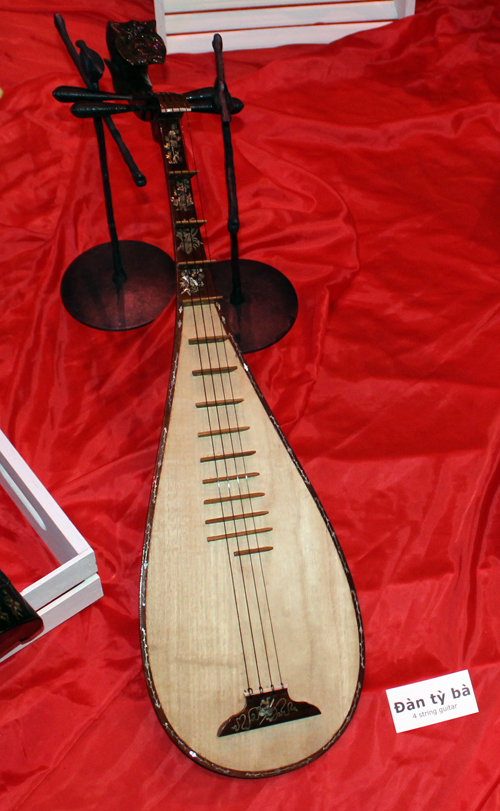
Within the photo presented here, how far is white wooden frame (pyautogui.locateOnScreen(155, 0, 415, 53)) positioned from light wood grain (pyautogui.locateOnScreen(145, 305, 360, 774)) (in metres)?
1.19

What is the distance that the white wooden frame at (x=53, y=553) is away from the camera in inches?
40.3

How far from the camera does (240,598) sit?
103cm

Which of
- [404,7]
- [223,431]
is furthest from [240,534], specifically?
[404,7]

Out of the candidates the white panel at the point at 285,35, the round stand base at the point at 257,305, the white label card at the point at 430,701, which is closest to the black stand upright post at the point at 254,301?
the round stand base at the point at 257,305

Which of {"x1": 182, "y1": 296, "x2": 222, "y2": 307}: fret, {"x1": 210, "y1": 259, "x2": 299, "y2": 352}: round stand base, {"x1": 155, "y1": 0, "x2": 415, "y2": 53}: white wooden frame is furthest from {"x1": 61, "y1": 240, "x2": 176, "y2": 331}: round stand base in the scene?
{"x1": 155, "y1": 0, "x2": 415, "y2": 53}: white wooden frame

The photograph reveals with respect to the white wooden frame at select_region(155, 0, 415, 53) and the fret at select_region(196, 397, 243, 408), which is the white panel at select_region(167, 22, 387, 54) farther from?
the fret at select_region(196, 397, 243, 408)

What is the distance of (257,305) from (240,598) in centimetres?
65

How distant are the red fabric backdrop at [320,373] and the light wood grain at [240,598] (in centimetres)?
9

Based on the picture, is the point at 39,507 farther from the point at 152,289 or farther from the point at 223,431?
the point at 152,289

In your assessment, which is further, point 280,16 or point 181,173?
point 280,16

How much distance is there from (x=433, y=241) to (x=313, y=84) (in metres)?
0.59

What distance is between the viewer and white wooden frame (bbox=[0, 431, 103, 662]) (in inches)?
40.3

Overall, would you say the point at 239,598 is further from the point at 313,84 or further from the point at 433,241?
the point at 313,84

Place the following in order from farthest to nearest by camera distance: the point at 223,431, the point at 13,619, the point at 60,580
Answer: the point at 223,431, the point at 60,580, the point at 13,619
